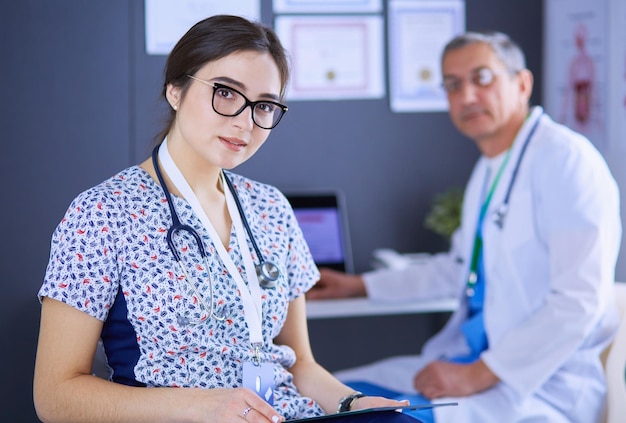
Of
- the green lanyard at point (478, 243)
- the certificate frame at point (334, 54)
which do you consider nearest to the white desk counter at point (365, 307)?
the green lanyard at point (478, 243)

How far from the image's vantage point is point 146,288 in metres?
1.44

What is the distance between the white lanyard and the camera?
150 cm

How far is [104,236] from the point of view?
1.42 metres

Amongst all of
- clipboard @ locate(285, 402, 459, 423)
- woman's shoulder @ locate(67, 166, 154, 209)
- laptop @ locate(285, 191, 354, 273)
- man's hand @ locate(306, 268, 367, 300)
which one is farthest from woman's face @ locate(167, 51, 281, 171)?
laptop @ locate(285, 191, 354, 273)

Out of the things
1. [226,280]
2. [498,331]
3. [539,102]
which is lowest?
[498,331]

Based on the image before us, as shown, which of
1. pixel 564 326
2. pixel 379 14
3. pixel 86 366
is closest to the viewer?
pixel 86 366

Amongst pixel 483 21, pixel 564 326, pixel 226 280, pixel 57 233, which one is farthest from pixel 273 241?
pixel 483 21

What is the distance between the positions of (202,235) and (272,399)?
336mm

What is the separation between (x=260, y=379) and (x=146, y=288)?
0.27 metres

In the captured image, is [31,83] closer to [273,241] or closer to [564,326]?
[273,241]

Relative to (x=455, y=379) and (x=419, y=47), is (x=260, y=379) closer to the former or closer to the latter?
(x=455, y=379)

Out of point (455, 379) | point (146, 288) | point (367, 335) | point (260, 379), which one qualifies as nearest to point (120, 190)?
point (146, 288)

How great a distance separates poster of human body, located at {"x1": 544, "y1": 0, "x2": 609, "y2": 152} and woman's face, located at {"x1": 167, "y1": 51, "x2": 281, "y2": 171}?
180 centimetres

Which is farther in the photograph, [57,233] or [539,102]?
[539,102]
